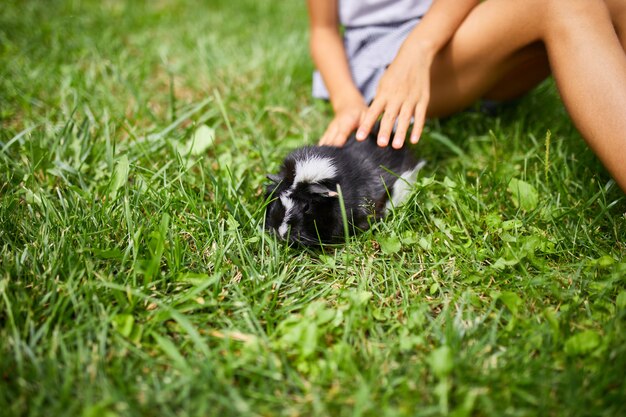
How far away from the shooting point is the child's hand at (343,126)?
255 centimetres

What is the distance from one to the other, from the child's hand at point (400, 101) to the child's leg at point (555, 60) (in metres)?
0.38

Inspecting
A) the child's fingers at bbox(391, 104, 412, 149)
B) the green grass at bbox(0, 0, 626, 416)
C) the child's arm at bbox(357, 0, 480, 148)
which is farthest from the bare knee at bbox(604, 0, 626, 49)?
the child's fingers at bbox(391, 104, 412, 149)

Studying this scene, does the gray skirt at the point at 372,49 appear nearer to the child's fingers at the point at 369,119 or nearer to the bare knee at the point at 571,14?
the child's fingers at the point at 369,119

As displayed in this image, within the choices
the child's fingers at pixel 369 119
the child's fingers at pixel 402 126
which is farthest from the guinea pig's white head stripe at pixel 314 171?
the child's fingers at pixel 402 126

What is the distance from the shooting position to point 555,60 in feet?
7.45

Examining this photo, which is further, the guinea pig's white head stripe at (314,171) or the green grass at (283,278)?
the guinea pig's white head stripe at (314,171)

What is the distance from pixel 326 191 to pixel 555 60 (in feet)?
4.44

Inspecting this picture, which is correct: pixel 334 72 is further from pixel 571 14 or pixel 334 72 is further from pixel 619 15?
pixel 619 15

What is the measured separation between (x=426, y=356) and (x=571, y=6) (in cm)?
184

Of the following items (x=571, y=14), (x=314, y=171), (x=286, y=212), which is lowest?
(x=286, y=212)

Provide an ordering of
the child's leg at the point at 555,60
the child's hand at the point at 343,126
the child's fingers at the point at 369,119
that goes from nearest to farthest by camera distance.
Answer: the child's leg at the point at 555,60, the child's fingers at the point at 369,119, the child's hand at the point at 343,126

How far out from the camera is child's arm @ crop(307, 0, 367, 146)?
2.58 metres

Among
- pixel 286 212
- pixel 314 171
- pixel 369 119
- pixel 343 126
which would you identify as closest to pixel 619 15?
pixel 369 119

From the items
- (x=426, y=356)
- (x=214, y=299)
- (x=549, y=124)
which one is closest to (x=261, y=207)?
(x=214, y=299)
